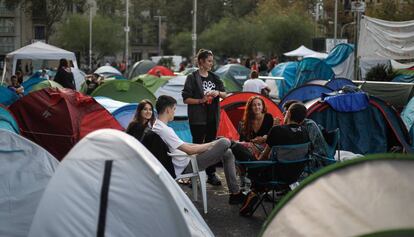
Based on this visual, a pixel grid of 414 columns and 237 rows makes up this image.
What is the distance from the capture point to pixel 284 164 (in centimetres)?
734

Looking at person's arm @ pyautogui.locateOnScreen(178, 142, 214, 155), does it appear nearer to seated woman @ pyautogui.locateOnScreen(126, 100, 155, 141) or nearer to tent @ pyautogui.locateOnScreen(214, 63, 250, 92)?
seated woman @ pyautogui.locateOnScreen(126, 100, 155, 141)

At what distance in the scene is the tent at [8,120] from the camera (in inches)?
350

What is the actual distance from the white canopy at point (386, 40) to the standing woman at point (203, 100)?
24.2 feet

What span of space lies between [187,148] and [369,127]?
4009mm

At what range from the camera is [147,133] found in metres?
7.55

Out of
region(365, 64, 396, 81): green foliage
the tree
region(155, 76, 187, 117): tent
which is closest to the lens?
region(365, 64, 396, 81): green foliage

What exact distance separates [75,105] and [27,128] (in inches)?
31.1

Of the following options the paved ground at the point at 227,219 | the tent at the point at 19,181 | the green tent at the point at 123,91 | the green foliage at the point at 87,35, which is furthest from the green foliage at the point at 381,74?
the green foliage at the point at 87,35

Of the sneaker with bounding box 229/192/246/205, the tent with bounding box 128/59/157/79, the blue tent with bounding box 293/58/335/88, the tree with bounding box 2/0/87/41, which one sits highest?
the tree with bounding box 2/0/87/41

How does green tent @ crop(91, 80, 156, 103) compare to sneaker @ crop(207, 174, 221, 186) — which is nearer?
sneaker @ crop(207, 174, 221, 186)

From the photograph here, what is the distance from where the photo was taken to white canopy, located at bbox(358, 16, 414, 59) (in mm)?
15312

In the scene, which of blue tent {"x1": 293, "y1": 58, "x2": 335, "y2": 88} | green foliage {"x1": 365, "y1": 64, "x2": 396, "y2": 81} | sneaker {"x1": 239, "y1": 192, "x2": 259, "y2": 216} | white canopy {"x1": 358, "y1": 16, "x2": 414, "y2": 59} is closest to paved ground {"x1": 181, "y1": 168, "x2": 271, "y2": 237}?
sneaker {"x1": 239, "y1": 192, "x2": 259, "y2": 216}

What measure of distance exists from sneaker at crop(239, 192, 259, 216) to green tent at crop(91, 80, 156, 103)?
6472 mm

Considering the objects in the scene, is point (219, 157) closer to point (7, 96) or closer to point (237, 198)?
point (237, 198)
